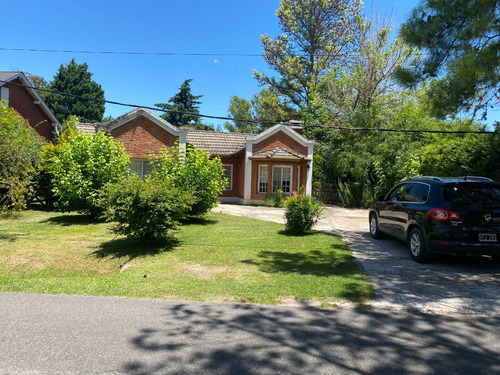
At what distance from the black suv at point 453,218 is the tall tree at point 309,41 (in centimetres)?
2651

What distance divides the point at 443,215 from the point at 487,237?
2.73ft

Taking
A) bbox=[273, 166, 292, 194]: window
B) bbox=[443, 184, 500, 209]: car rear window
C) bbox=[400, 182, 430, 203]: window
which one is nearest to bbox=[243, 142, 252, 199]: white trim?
bbox=[273, 166, 292, 194]: window

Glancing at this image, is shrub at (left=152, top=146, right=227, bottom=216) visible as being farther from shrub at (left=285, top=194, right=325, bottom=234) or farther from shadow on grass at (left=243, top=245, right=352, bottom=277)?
shadow on grass at (left=243, top=245, right=352, bottom=277)

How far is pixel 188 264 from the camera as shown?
24.6 ft

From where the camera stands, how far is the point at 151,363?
3.29m

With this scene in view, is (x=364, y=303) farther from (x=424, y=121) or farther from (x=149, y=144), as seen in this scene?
(x=424, y=121)

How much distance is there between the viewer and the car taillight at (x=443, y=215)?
673 centimetres

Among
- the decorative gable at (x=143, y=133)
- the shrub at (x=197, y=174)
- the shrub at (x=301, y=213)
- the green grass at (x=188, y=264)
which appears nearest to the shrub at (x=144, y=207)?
the green grass at (x=188, y=264)

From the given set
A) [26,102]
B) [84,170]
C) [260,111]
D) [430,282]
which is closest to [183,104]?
[260,111]

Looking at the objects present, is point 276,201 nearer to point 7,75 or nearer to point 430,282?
point 430,282

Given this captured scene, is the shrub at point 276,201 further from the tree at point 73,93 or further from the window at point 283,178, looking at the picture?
the tree at point 73,93

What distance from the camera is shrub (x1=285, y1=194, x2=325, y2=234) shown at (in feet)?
35.0

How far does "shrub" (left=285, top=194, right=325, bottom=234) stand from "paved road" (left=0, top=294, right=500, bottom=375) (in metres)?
5.87

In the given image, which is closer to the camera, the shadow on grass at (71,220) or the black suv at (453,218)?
the black suv at (453,218)
